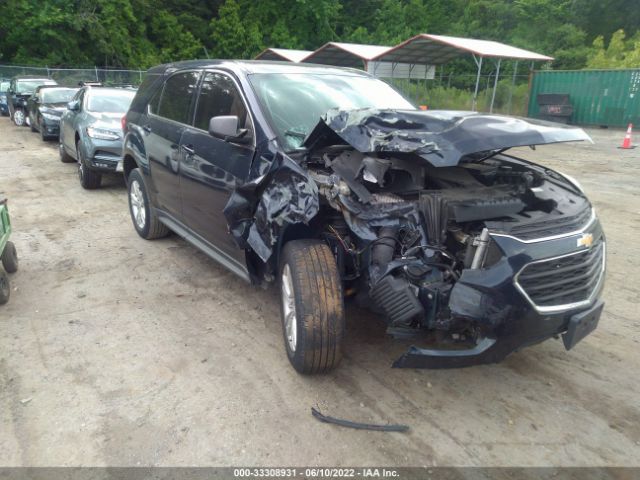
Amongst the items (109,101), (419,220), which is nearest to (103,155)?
(109,101)

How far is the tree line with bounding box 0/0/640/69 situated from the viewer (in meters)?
28.4

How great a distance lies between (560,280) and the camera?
2.70m

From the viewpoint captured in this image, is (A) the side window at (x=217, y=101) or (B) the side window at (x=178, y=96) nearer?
(A) the side window at (x=217, y=101)

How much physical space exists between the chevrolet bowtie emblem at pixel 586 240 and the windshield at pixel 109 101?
838cm

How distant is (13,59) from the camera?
94.0 feet

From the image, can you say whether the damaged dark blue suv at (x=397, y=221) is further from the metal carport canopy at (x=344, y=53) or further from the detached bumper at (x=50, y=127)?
the metal carport canopy at (x=344, y=53)

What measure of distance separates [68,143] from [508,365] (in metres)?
9.48

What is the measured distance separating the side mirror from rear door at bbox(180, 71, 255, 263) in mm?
66

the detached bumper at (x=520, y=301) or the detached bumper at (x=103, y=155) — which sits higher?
the detached bumper at (x=520, y=301)

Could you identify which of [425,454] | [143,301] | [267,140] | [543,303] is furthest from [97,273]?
[543,303]

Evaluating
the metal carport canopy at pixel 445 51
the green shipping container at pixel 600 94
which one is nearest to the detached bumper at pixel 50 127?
the metal carport canopy at pixel 445 51

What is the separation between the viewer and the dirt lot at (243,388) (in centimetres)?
267

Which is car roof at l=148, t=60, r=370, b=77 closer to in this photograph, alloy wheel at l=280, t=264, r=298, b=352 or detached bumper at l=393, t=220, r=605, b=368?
alloy wheel at l=280, t=264, r=298, b=352

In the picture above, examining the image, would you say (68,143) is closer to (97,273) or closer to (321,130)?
(97,273)
